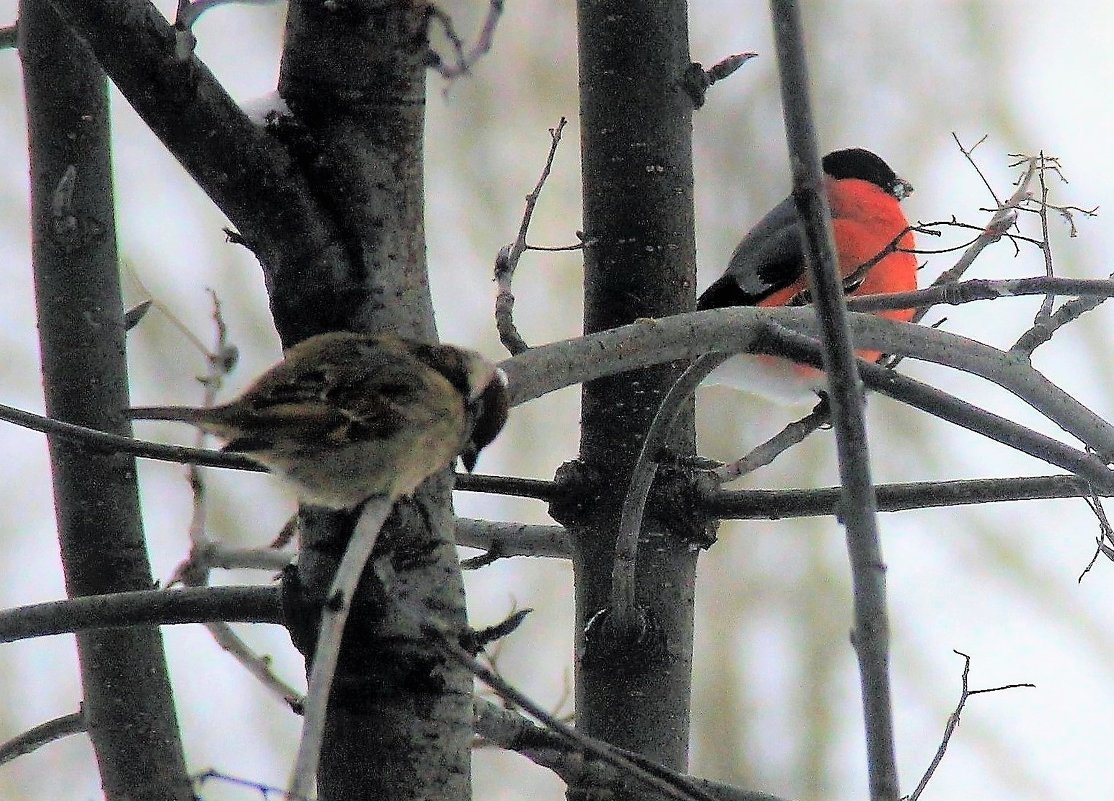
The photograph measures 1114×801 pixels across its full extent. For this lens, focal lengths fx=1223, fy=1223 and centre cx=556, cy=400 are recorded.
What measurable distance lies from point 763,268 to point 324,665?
6.80 feet

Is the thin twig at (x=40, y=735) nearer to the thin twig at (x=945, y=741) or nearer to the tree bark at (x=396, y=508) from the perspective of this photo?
the tree bark at (x=396, y=508)

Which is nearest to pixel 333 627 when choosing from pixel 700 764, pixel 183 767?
pixel 183 767

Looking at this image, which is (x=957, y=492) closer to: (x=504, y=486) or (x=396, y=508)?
(x=504, y=486)

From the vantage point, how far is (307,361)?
3.41 ft

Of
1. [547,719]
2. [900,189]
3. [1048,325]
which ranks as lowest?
[547,719]

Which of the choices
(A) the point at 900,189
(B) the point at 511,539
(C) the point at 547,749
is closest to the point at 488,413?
(C) the point at 547,749

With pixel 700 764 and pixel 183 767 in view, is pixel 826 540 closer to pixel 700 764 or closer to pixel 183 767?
pixel 700 764

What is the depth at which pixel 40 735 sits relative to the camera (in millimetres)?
1334

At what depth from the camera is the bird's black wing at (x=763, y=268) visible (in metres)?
2.57

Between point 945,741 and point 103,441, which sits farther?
point 945,741

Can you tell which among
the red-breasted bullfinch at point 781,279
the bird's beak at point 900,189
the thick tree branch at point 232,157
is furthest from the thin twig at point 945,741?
the bird's beak at point 900,189

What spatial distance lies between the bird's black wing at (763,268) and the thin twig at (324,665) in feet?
6.14

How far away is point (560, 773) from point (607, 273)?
63 centimetres

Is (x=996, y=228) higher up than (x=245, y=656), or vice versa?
(x=996, y=228)
